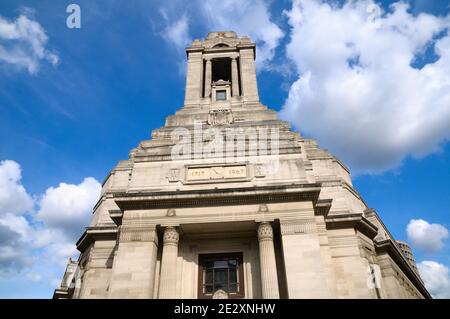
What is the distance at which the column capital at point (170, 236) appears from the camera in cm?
1941

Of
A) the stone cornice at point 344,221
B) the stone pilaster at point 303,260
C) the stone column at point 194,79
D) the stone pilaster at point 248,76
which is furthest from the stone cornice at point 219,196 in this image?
the stone pilaster at point 248,76

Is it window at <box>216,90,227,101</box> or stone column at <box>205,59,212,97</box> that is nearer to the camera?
window at <box>216,90,227,101</box>

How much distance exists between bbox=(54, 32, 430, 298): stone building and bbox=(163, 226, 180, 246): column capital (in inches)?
2.2

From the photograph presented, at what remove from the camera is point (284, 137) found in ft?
Result: 77.2

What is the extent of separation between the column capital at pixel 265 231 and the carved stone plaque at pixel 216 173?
10.9 ft

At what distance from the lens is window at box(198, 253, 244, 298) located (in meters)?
19.7

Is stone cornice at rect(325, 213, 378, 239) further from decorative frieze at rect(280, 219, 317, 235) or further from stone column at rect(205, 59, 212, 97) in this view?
stone column at rect(205, 59, 212, 97)

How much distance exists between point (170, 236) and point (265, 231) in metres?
5.10

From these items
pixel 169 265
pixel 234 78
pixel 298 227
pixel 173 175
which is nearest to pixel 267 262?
pixel 298 227

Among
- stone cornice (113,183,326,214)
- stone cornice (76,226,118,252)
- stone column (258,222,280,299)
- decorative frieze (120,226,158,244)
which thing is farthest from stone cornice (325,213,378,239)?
stone cornice (76,226,118,252)

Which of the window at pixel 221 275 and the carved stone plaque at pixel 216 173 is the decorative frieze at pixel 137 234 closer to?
the window at pixel 221 275
